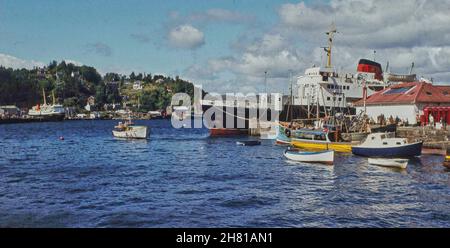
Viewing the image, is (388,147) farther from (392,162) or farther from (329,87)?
(329,87)

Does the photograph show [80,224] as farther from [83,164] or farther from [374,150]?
[374,150]

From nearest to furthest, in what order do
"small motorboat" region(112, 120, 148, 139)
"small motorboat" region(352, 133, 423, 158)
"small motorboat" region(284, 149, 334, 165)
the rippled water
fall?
the rippled water
"small motorboat" region(284, 149, 334, 165)
"small motorboat" region(352, 133, 423, 158)
"small motorboat" region(112, 120, 148, 139)

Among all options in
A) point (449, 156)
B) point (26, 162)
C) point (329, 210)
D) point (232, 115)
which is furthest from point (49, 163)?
point (232, 115)

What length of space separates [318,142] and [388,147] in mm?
11271

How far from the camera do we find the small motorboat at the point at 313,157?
151 feet

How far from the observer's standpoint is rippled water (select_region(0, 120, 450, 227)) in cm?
2338

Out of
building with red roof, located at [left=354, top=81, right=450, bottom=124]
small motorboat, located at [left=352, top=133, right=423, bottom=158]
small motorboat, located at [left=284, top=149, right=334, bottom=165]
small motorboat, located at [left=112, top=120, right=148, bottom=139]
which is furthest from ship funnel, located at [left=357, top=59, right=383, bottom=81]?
small motorboat, located at [left=284, top=149, right=334, bottom=165]

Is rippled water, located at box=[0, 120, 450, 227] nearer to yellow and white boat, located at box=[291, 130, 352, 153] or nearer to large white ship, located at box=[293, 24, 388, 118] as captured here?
yellow and white boat, located at box=[291, 130, 352, 153]

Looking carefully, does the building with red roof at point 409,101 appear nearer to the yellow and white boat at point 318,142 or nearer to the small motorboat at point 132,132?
the yellow and white boat at point 318,142

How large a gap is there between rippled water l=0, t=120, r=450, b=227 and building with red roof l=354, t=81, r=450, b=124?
20924mm

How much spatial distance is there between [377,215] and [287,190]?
8424 millimetres

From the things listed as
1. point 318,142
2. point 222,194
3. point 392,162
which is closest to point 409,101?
point 318,142
